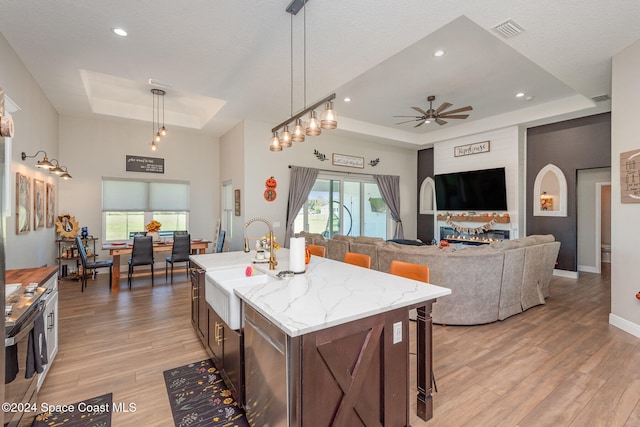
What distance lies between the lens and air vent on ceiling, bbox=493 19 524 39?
2.93 meters

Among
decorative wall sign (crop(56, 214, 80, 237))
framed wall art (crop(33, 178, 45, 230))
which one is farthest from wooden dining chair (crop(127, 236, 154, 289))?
decorative wall sign (crop(56, 214, 80, 237))

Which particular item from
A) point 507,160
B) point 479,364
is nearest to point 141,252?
point 479,364

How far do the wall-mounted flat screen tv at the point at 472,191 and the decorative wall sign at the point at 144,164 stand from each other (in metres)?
6.94

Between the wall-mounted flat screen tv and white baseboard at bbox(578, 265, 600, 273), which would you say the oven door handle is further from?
white baseboard at bbox(578, 265, 600, 273)

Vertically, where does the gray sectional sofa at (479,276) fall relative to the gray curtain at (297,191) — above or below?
below

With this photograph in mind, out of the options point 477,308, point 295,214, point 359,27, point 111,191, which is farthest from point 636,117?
point 111,191

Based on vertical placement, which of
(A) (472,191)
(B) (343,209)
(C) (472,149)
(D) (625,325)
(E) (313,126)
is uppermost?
(C) (472,149)

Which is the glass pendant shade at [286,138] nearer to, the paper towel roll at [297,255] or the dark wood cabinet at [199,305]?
the paper towel roll at [297,255]

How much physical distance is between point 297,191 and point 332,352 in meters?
5.29

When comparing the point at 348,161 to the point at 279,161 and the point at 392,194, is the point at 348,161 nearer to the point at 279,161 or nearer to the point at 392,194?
the point at 392,194

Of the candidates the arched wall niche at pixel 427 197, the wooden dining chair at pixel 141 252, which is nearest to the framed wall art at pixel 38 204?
the wooden dining chair at pixel 141 252

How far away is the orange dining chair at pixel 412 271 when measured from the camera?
2.48m

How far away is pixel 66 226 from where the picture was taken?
19.1 feet

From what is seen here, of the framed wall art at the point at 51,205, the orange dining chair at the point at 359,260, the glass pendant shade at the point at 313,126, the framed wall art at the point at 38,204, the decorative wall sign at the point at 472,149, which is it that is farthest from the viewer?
the decorative wall sign at the point at 472,149
